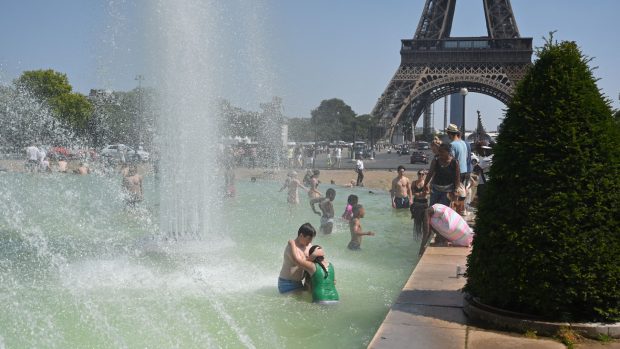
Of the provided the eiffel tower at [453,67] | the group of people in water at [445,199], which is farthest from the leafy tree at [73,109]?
the eiffel tower at [453,67]

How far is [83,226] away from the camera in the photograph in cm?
1417

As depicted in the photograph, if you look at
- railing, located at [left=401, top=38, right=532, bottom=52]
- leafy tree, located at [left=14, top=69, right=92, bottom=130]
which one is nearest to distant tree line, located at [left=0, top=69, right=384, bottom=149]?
leafy tree, located at [left=14, top=69, right=92, bottom=130]

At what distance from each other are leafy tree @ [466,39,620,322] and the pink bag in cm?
362

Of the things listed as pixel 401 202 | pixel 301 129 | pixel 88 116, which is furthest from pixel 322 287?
pixel 301 129

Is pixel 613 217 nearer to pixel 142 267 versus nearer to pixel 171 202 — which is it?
pixel 142 267

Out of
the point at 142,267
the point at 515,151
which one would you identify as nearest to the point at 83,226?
the point at 142,267

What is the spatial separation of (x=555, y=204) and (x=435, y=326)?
131cm

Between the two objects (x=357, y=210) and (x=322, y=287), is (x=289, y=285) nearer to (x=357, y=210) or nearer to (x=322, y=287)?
(x=322, y=287)

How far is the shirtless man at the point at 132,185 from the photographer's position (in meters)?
15.0

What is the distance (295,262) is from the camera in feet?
23.0

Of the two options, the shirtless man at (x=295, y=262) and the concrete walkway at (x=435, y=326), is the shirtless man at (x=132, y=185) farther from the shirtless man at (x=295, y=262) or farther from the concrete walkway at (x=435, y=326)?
the concrete walkway at (x=435, y=326)

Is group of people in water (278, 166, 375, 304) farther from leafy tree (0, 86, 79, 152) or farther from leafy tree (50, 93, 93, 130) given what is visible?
leafy tree (50, 93, 93, 130)

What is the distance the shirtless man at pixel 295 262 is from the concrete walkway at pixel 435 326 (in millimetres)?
1207

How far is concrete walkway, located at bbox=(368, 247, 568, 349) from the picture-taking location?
15.4 ft
